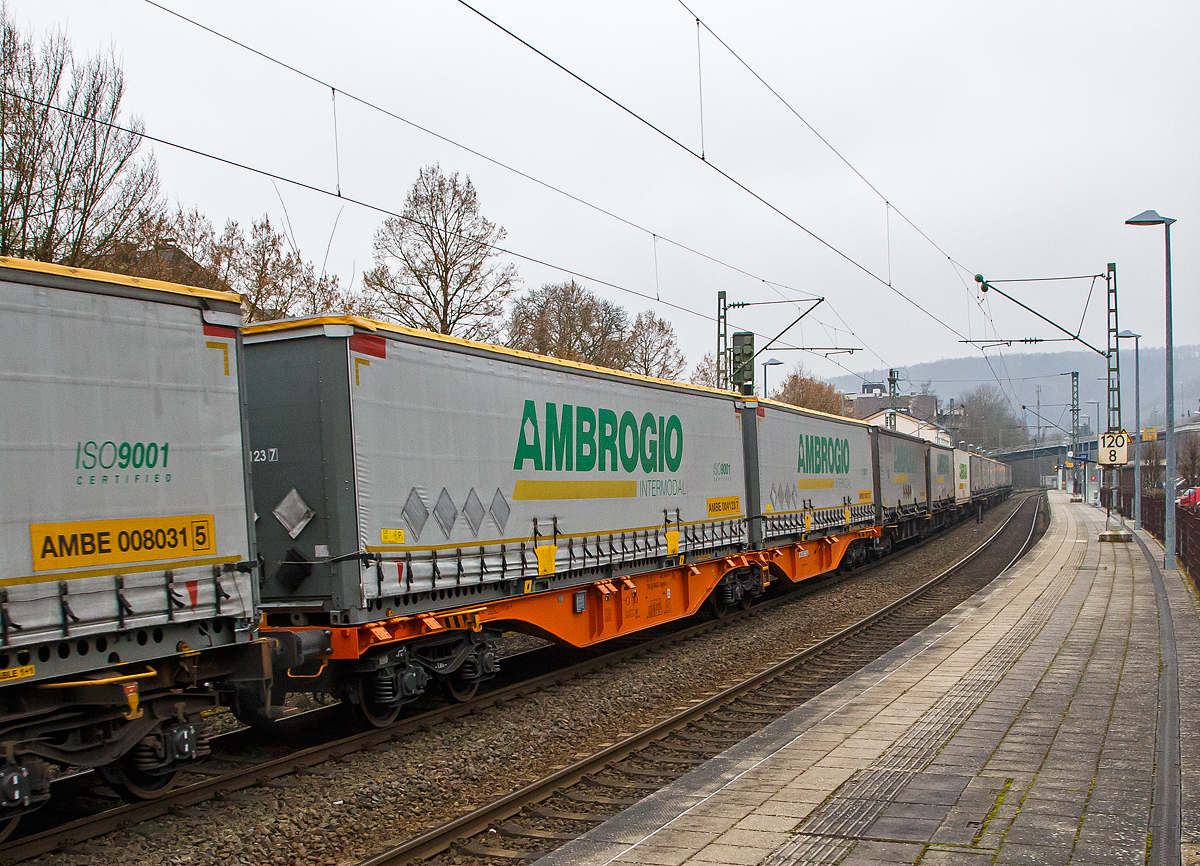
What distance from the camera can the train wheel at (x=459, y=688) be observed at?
9383mm

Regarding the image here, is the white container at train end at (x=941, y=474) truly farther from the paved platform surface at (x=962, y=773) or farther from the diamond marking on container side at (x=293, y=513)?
the diamond marking on container side at (x=293, y=513)

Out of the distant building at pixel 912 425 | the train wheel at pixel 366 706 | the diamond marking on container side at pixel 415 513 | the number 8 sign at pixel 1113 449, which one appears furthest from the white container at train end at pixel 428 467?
the distant building at pixel 912 425

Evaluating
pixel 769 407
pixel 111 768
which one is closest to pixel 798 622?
pixel 769 407

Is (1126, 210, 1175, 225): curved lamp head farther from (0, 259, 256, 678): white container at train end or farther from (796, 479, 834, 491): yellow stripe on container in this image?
(0, 259, 256, 678): white container at train end

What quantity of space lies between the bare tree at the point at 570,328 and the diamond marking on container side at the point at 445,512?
75.1 feet

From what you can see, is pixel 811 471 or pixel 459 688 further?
pixel 811 471

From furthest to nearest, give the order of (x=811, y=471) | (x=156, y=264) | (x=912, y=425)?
(x=912, y=425), (x=811, y=471), (x=156, y=264)

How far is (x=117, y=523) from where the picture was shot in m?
5.71

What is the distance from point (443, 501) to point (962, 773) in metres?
4.84

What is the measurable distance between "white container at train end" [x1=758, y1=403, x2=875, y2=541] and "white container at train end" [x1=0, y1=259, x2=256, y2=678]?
38.5ft

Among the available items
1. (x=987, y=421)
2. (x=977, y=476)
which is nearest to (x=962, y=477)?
(x=977, y=476)

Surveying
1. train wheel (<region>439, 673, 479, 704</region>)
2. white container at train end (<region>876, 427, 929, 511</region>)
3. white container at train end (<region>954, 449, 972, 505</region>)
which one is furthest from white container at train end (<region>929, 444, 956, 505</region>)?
train wheel (<region>439, 673, 479, 704</region>)

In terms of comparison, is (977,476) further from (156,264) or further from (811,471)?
(156,264)

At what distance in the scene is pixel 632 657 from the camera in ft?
40.9
